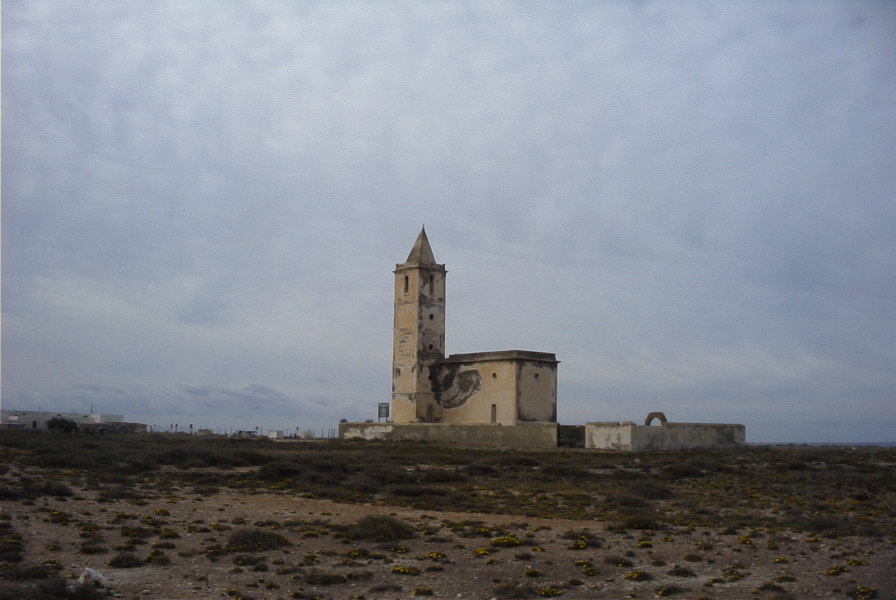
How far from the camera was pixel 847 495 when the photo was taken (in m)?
27.0

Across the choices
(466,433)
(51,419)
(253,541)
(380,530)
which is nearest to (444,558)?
(380,530)

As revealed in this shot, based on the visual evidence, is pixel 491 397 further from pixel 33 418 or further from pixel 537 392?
pixel 33 418

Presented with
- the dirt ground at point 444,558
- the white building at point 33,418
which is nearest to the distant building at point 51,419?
the white building at point 33,418

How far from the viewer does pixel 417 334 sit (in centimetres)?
5759

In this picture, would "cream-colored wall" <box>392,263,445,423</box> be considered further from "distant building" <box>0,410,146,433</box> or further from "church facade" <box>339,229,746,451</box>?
"distant building" <box>0,410,146,433</box>

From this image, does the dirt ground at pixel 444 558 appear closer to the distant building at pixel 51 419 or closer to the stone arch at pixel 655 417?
the stone arch at pixel 655 417

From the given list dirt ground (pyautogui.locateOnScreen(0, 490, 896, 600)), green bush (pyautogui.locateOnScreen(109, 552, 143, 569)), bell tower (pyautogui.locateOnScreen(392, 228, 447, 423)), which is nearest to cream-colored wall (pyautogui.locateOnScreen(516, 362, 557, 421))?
bell tower (pyautogui.locateOnScreen(392, 228, 447, 423))

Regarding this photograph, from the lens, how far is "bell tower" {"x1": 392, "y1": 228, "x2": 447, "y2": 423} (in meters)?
56.9

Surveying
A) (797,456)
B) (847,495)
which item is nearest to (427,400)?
(797,456)

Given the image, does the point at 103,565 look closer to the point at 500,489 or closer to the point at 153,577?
the point at 153,577

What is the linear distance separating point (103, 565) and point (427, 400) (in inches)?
1660

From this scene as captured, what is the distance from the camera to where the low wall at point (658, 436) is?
42.2m

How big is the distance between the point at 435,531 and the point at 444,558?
264cm

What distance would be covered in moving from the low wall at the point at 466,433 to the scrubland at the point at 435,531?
12.8 meters
